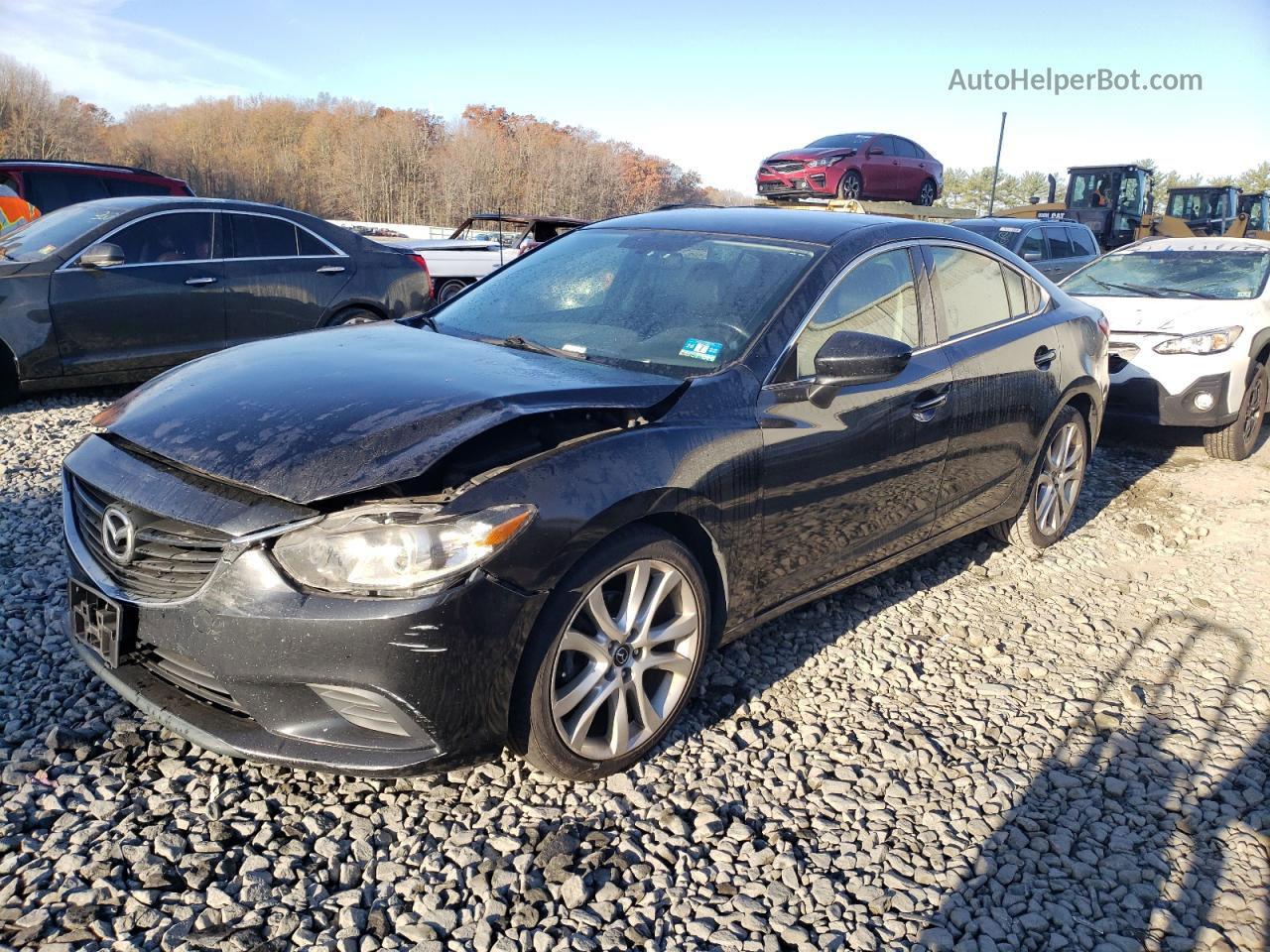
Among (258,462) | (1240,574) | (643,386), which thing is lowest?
(1240,574)

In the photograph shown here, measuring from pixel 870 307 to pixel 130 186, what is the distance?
10.8 meters

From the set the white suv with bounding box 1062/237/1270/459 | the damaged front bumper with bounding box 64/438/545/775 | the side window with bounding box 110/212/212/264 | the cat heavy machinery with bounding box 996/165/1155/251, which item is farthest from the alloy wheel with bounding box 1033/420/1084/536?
the cat heavy machinery with bounding box 996/165/1155/251

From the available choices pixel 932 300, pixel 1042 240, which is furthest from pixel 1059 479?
pixel 1042 240

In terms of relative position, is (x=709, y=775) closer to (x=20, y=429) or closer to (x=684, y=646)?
(x=684, y=646)

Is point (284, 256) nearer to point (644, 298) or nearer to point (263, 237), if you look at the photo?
Result: point (263, 237)

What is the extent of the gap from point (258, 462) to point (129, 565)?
19.4 inches

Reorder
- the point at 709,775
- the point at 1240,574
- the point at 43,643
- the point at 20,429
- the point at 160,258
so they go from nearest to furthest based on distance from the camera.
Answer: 1. the point at 709,775
2. the point at 43,643
3. the point at 1240,574
4. the point at 20,429
5. the point at 160,258

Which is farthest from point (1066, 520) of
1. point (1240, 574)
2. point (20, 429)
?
point (20, 429)

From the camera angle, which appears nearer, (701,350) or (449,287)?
(701,350)

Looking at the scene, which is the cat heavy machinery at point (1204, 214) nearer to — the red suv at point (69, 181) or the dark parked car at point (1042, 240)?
the dark parked car at point (1042, 240)

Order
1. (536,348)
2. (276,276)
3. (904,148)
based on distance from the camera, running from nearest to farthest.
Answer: (536,348) → (276,276) → (904,148)

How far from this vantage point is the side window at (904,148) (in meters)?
16.2

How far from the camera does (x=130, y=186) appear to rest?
38.2 feet

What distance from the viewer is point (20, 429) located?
6.50 metres
